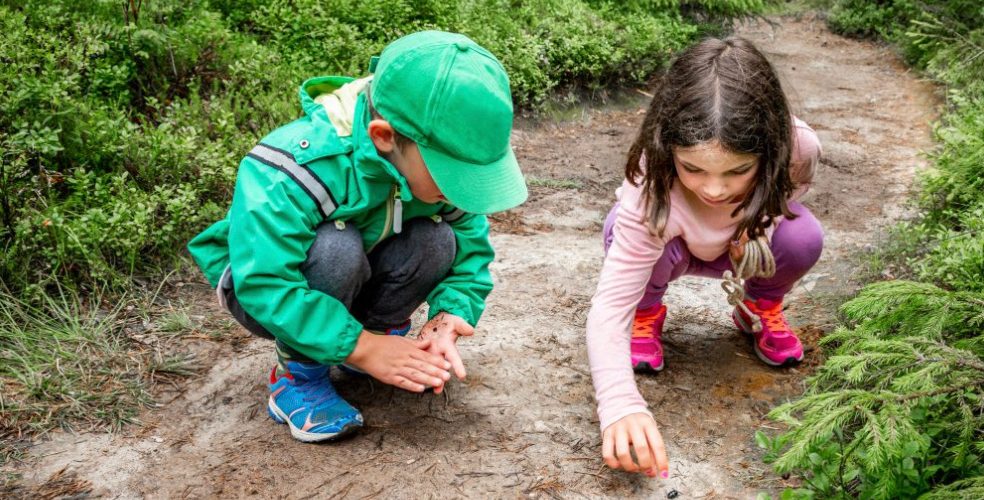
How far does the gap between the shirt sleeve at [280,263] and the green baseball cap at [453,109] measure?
36 cm

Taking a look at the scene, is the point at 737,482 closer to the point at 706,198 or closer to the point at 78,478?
the point at 706,198

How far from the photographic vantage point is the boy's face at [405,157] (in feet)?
6.18

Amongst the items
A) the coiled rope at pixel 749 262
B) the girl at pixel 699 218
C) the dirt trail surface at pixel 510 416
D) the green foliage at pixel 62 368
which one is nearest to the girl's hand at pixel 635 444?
the girl at pixel 699 218

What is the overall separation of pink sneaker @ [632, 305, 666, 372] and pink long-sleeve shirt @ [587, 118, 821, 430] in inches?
11.8

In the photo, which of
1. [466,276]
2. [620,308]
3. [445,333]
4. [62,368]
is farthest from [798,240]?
[62,368]

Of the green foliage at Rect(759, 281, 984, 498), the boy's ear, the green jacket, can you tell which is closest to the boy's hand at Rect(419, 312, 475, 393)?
the green jacket

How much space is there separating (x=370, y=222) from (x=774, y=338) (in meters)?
1.49

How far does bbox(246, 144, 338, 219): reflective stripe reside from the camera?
197cm

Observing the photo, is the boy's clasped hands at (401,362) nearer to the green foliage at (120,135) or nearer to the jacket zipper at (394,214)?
the jacket zipper at (394,214)

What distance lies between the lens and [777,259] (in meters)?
2.57

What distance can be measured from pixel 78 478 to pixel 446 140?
1416 millimetres

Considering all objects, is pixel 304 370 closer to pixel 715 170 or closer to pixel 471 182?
pixel 471 182

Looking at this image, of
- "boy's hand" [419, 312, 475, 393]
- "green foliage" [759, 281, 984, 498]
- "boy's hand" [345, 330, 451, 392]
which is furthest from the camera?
"boy's hand" [419, 312, 475, 393]

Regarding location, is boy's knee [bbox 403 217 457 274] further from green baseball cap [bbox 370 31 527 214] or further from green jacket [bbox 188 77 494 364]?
green baseball cap [bbox 370 31 527 214]
